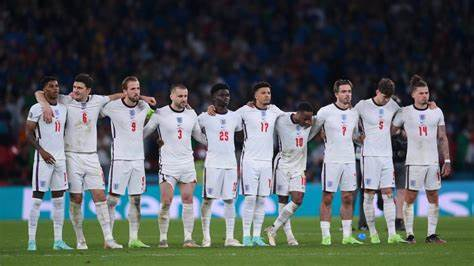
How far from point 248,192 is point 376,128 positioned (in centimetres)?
238

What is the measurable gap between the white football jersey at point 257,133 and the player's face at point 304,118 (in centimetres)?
42

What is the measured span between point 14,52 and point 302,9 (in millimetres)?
8983

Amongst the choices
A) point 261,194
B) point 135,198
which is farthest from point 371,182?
point 135,198

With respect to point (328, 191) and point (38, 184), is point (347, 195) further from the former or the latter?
point (38, 184)

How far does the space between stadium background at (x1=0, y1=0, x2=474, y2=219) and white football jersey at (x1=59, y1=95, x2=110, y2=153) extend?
10.7 m

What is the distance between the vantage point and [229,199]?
19.8 m

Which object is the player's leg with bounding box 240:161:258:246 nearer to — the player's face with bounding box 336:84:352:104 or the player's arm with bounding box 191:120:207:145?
the player's arm with bounding box 191:120:207:145

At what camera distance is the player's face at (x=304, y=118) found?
19797 mm

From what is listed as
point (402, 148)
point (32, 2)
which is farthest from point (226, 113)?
point (32, 2)

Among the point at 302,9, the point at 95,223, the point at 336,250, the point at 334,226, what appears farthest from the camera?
the point at 302,9

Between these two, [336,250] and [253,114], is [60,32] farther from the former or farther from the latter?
[336,250]

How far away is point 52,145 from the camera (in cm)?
1900

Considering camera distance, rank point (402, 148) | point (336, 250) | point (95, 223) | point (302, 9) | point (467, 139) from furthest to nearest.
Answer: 1. point (302, 9)
2. point (467, 139)
3. point (95, 223)
4. point (402, 148)
5. point (336, 250)

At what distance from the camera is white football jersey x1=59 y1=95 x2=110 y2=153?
63.6 ft
